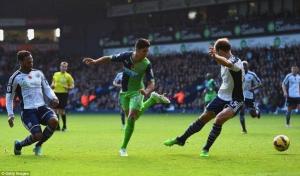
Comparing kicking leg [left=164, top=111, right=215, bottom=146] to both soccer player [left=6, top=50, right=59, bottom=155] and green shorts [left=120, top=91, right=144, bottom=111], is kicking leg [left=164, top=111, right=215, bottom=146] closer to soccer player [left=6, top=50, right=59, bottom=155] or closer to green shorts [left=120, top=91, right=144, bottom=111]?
green shorts [left=120, top=91, right=144, bottom=111]

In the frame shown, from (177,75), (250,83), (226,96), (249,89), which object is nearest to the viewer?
(226,96)

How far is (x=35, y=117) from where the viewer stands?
13500mm

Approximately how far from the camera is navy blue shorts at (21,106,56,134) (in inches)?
525

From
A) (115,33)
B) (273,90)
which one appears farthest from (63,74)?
(115,33)

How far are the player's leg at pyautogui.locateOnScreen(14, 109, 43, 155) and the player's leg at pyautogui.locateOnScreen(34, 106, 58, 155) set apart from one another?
141mm

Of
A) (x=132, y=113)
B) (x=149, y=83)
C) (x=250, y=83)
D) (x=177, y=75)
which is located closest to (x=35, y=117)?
(x=132, y=113)

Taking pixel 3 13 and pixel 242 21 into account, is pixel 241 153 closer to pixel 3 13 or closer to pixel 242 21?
pixel 242 21

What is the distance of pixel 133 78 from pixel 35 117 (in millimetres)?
2152

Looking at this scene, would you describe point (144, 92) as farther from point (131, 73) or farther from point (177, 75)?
point (177, 75)

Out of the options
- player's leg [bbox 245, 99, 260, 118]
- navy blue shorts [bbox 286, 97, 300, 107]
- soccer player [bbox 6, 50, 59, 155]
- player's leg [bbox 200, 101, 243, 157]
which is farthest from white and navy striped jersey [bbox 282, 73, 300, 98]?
soccer player [bbox 6, 50, 59, 155]

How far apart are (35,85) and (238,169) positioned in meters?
4.87

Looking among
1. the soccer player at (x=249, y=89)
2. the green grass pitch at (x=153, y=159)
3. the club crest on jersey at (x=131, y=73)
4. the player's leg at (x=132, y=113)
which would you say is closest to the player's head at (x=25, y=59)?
the green grass pitch at (x=153, y=159)

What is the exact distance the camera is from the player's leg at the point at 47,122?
13.4 m

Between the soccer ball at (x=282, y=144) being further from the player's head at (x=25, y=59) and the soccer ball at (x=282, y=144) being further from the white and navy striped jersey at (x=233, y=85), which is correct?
the player's head at (x=25, y=59)
